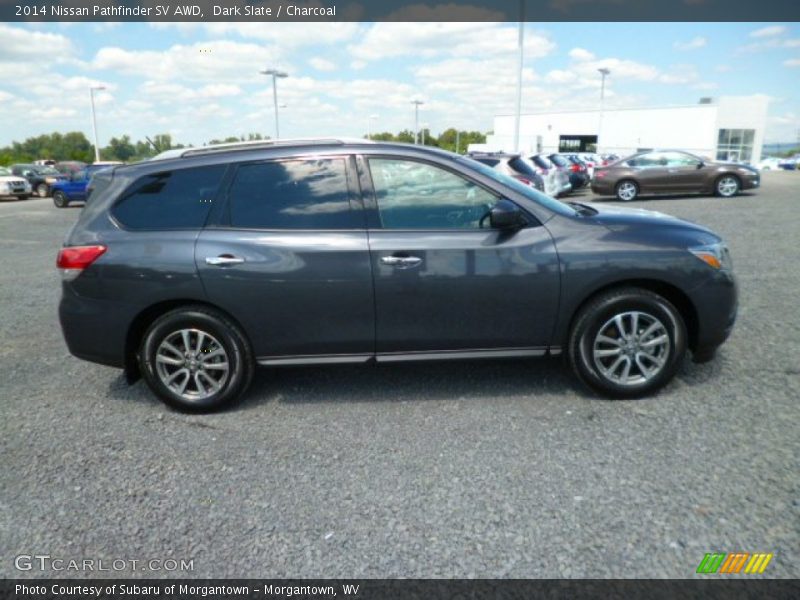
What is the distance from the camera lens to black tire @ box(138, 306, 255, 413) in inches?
145

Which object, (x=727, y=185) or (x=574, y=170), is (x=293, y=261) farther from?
(x=574, y=170)

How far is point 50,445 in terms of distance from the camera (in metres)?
3.42

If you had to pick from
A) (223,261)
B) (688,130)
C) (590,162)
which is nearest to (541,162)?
(590,162)

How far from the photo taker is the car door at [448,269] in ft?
11.7

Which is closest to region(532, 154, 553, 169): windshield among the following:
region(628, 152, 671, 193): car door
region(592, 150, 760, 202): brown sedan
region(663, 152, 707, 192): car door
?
region(592, 150, 760, 202): brown sedan

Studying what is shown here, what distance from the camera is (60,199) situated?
22.8m

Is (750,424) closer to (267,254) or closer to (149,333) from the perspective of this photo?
(267,254)

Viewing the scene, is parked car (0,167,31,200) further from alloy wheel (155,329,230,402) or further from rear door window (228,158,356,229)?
rear door window (228,158,356,229)

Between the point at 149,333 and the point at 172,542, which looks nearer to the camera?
the point at 172,542

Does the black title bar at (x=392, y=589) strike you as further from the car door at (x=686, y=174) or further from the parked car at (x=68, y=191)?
the parked car at (x=68, y=191)

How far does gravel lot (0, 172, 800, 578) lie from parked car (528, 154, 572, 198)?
1065 cm

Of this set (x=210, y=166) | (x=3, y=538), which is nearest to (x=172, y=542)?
(x=3, y=538)

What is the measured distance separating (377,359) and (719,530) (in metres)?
2.15

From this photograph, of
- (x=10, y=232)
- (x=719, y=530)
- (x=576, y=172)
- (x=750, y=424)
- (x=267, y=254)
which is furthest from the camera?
(x=576, y=172)
